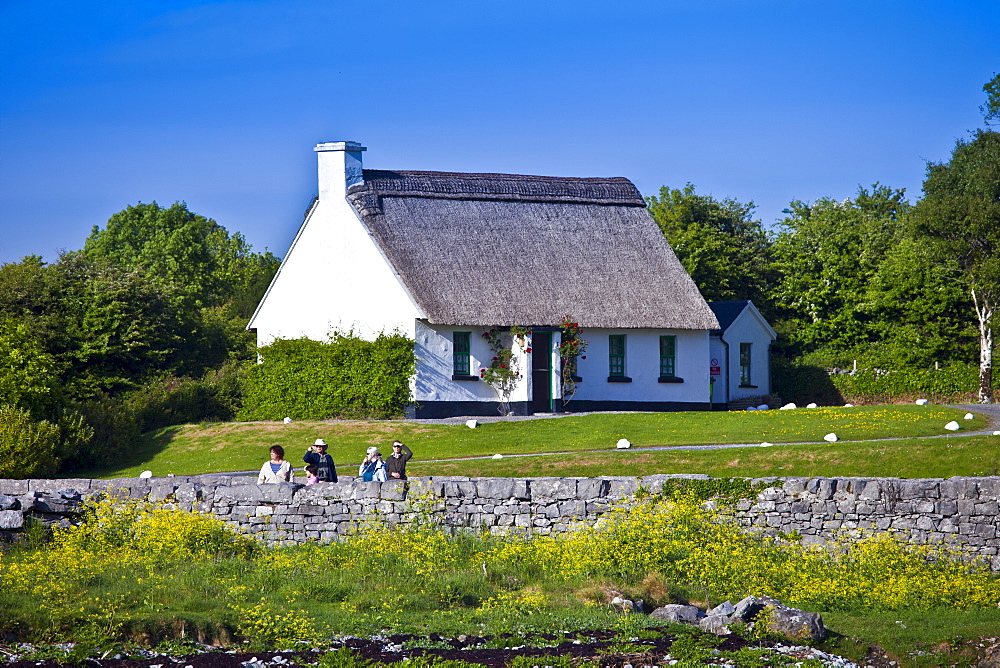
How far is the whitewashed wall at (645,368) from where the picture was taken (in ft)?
116

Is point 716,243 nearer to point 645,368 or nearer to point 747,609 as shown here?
point 645,368

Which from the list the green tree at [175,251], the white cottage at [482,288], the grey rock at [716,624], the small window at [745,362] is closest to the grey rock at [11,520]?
the grey rock at [716,624]

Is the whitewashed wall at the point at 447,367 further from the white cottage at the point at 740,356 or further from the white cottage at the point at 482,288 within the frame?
the white cottage at the point at 740,356

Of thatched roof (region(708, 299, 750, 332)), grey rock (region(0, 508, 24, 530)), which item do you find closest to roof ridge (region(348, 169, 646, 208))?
thatched roof (region(708, 299, 750, 332))

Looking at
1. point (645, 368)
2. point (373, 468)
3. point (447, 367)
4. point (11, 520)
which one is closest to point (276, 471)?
point (373, 468)

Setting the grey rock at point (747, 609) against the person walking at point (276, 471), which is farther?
the person walking at point (276, 471)

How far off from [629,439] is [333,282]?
12370 millimetres

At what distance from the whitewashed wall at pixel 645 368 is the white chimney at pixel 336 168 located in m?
8.96

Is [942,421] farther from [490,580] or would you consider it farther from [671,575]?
[490,580]

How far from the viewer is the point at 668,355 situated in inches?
1437

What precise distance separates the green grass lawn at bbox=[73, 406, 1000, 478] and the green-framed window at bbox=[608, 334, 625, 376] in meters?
5.22

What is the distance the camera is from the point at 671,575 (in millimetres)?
14938

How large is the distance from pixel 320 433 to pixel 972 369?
22262 millimetres

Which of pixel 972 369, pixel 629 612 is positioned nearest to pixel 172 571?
pixel 629 612
